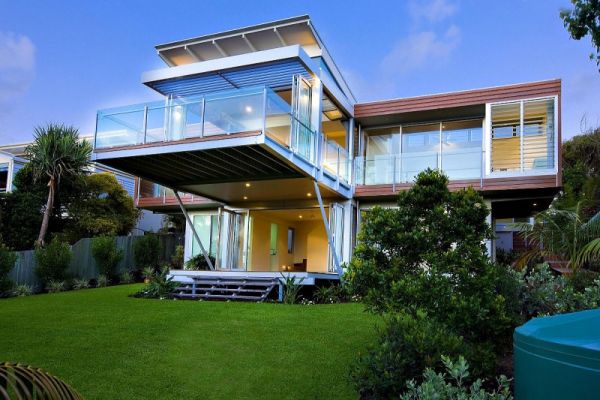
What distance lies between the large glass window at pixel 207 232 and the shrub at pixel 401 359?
45.2 ft

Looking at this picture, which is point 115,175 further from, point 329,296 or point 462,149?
point 462,149

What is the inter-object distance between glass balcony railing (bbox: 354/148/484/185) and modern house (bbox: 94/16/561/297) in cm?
3

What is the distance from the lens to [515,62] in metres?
18.5

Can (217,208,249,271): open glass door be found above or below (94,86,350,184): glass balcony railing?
below

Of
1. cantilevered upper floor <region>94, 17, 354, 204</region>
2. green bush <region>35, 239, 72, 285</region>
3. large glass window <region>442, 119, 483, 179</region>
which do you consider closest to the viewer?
cantilevered upper floor <region>94, 17, 354, 204</region>

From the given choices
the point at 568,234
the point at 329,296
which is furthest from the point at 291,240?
the point at 568,234

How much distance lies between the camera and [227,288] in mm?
12836

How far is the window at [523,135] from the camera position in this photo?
13.2 metres

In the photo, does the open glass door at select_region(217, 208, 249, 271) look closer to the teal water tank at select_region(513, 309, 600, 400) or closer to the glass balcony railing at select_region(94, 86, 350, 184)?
the glass balcony railing at select_region(94, 86, 350, 184)

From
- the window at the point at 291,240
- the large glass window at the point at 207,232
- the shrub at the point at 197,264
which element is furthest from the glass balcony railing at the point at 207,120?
the window at the point at 291,240

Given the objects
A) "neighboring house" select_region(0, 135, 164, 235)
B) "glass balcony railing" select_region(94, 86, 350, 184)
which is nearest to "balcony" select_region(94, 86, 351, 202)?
"glass balcony railing" select_region(94, 86, 350, 184)

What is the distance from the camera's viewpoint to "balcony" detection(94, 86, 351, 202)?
10.1 meters

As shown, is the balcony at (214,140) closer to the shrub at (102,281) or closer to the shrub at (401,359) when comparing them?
the shrub at (102,281)

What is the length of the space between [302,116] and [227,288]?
4.96m
